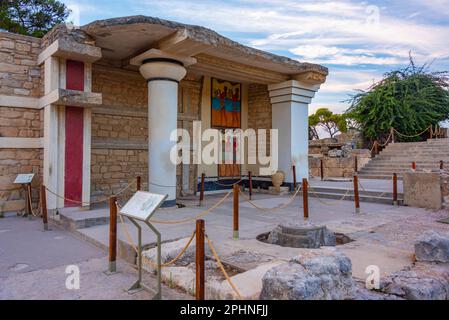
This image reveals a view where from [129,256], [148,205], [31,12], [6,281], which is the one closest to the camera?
[148,205]

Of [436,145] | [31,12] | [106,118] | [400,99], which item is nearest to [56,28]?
[106,118]

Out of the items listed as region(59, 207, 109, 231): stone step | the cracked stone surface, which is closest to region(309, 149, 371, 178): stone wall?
region(59, 207, 109, 231): stone step

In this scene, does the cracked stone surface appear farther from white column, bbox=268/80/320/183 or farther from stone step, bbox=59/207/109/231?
white column, bbox=268/80/320/183

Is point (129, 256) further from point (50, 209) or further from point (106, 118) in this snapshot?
point (106, 118)

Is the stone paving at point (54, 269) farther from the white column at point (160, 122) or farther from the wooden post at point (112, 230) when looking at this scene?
the white column at point (160, 122)

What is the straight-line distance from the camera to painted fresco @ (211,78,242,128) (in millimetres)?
11133

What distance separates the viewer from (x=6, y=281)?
3650 mm

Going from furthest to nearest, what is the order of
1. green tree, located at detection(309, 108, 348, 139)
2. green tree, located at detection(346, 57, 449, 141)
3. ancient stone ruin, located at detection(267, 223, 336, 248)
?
green tree, located at detection(309, 108, 348, 139)
green tree, located at detection(346, 57, 449, 141)
ancient stone ruin, located at detection(267, 223, 336, 248)

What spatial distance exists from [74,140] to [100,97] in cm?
107

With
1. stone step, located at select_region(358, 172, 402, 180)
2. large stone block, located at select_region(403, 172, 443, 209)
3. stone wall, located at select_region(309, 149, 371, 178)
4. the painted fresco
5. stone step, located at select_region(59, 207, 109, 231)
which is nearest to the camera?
stone step, located at select_region(59, 207, 109, 231)

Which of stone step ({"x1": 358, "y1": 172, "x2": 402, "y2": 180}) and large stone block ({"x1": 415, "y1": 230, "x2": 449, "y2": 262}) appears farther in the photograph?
stone step ({"x1": 358, "y1": 172, "x2": 402, "y2": 180})

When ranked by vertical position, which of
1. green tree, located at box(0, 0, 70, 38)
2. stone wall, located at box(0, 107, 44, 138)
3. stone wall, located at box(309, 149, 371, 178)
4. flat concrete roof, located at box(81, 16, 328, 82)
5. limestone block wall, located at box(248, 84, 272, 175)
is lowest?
stone wall, located at box(309, 149, 371, 178)

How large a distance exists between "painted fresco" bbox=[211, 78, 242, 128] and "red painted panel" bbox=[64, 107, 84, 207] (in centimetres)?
478
